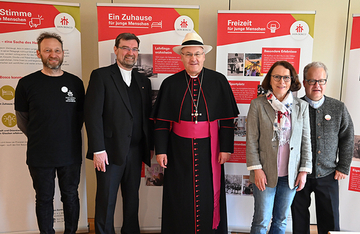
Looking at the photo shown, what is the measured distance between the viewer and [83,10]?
281 centimetres

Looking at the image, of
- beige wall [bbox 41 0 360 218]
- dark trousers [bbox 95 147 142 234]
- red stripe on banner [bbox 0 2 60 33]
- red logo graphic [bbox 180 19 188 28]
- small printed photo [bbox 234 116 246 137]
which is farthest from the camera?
beige wall [bbox 41 0 360 218]

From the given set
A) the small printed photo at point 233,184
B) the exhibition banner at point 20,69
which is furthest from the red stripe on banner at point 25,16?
the small printed photo at point 233,184

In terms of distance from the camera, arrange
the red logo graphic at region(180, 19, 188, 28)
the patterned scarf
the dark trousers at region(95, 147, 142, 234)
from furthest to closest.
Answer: the red logo graphic at region(180, 19, 188, 28) → the dark trousers at region(95, 147, 142, 234) → the patterned scarf

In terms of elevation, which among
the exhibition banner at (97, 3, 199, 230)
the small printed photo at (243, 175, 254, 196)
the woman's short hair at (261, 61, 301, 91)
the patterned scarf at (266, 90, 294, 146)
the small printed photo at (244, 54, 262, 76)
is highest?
the exhibition banner at (97, 3, 199, 230)

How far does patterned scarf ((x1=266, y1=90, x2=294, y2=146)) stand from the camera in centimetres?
181

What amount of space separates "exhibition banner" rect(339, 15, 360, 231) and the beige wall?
0.24m

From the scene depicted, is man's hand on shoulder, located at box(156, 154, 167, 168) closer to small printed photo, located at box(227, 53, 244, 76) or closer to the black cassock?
the black cassock

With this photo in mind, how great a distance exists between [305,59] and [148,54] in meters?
1.69

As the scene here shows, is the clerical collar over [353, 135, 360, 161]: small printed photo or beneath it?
over

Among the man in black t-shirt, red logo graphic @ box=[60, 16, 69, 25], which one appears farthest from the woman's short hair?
red logo graphic @ box=[60, 16, 69, 25]

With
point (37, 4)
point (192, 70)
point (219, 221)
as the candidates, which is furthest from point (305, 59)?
point (37, 4)

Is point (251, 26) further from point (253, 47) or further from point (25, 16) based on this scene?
point (25, 16)

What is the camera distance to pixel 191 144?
209cm

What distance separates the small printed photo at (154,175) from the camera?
267 cm
